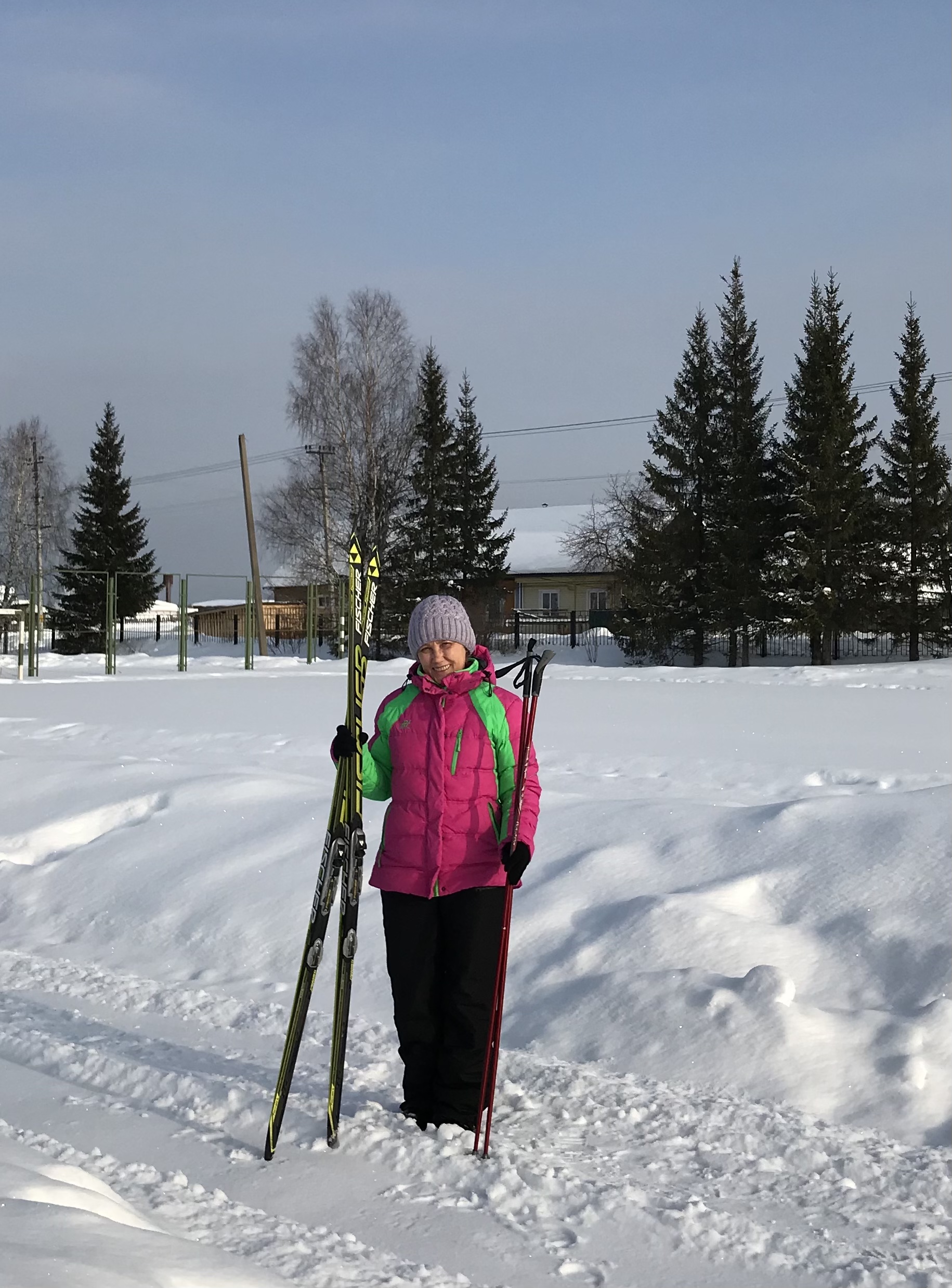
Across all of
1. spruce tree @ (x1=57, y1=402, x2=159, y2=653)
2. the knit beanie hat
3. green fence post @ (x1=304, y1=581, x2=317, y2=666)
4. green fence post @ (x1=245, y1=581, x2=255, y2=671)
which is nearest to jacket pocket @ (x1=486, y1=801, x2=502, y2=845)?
the knit beanie hat

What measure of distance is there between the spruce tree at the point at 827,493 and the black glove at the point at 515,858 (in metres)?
28.9

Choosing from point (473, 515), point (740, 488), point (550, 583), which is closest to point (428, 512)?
point (473, 515)

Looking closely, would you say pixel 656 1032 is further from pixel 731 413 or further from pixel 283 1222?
pixel 731 413

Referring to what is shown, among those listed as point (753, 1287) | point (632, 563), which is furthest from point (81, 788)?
point (632, 563)

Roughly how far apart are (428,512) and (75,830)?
30841 millimetres

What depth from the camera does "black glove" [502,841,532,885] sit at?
3.45 m

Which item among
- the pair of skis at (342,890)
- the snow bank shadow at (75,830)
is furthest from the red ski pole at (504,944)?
the snow bank shadow at (75,830)

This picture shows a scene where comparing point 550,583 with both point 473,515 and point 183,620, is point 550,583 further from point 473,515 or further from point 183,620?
point 183,620

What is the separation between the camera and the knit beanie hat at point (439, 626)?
141 inches

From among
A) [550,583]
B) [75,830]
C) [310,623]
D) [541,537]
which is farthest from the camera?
[541,537]

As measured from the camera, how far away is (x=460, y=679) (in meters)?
3.58

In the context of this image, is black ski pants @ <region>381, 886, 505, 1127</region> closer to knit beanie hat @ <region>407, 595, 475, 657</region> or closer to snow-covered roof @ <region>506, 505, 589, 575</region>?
knit beanie hat @ <region>407, 595, 475, 657</region>

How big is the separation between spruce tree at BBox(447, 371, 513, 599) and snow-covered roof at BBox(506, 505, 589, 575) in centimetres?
958

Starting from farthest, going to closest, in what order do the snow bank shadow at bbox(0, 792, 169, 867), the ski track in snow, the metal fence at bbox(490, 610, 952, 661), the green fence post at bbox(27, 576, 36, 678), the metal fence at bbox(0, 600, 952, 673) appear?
the metal fence at bbox(490, 610, 952, 661), the metal fence at bbox(0, 600, 952, 673), the green fence post at bbox(27, 576, 36, 678), the snow bank shadow at bbox(0, 792, 169, 867), the ski track in snow
